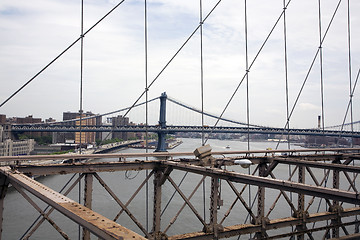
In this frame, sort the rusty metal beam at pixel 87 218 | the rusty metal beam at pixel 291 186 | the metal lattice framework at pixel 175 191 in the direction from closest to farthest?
the rusty metal beam at pixel 87 218
the metal lattice framework at pixel 175 191
the rusty metal beam at pixel 291 186

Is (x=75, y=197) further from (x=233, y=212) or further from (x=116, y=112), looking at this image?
(x=116, y=112)

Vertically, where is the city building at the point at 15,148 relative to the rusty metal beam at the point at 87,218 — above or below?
below

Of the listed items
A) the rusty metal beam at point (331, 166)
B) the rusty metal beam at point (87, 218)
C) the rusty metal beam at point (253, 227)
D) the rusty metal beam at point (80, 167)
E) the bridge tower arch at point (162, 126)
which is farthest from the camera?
the bridge tower arch at point (162, 126)

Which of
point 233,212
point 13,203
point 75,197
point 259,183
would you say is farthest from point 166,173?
point 13,203

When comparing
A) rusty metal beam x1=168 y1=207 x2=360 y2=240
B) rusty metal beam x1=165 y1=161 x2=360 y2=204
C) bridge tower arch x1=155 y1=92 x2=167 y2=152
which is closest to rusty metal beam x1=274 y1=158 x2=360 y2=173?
rusty metal beam x1=168 y1=207 x2=360 y2=240

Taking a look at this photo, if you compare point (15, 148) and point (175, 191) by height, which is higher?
point (175, 191)

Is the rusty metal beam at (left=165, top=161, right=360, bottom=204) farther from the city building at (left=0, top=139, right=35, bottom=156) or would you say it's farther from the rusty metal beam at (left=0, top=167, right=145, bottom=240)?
the city building at (left=0, top=139, right=35, bottom=156)

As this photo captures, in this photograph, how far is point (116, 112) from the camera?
161 feet

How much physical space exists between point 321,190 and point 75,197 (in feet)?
53.1

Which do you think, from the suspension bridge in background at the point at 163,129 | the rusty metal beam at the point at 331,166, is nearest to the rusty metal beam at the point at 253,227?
the rusty metal beam at the point at 331,166

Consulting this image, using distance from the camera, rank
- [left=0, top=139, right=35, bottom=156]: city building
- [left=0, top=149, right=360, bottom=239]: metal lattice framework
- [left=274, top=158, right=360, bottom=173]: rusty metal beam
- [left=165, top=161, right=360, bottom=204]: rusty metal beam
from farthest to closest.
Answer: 1. [left=0, top=139, right=35, bottom=156]: city building
2. [left=274, top=158, right=360, bottom=173]: rusty metal beam
3. [left=165, top=161, right=360, bottom=204]: rusty metal beam
4. [left=0, top=149, right=360, bottom=239]: metal lattice framework

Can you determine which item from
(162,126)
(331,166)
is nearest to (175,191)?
(331,166)

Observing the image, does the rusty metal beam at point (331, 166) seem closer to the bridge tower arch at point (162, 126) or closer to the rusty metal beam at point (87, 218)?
the rusty metal beam at point (87, 218)

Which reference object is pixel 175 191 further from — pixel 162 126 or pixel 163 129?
pixel 162 126
